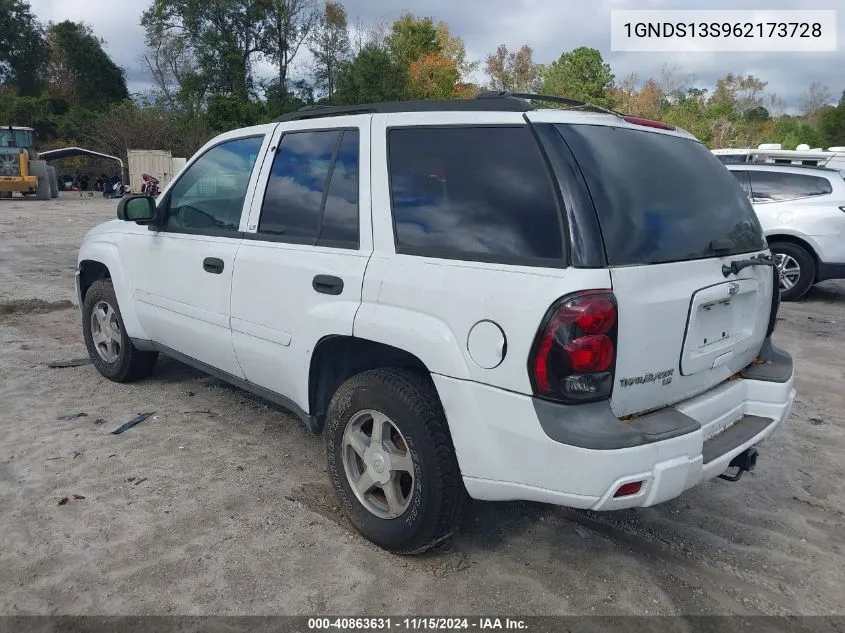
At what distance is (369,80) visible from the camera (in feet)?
136

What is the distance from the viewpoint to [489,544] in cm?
304

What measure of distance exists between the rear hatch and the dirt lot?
0.83 meters

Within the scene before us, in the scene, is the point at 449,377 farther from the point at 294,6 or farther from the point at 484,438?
the point at 294,6

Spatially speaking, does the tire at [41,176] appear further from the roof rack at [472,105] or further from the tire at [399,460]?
the tire at [399,460]

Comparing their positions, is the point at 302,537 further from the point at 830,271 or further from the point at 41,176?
the point at 41,176

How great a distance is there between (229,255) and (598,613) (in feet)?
8.34

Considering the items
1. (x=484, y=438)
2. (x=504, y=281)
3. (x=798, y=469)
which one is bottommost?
(x=798, y=469)

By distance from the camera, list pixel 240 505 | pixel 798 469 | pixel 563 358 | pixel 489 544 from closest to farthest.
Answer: pixel 563 358 → pixel 489 544 → pixel 240 505 → pixel 798 469

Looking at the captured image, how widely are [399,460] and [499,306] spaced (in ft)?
2.86

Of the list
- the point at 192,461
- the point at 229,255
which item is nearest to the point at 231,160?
the point at 229,255

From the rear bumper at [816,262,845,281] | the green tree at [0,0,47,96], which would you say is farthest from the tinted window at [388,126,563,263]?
the green tree at [0,0,47,96]

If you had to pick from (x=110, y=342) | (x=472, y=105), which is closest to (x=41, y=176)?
(x=110, y=342)

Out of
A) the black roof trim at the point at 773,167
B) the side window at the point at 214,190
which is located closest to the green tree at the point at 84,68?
the black roof trim at the point at 773,167

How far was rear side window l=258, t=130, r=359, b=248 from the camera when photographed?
10.1 feet
